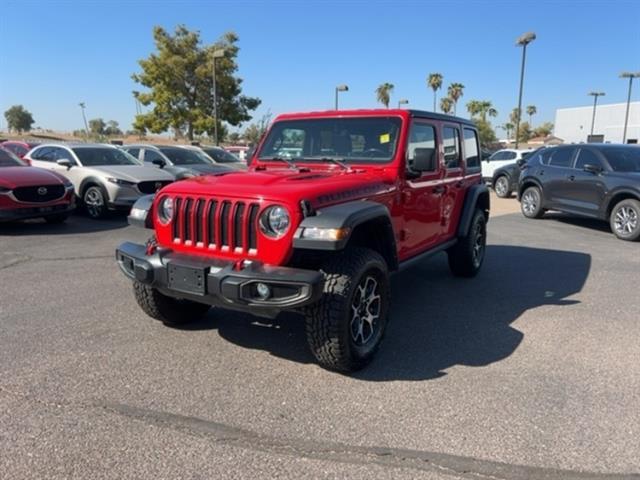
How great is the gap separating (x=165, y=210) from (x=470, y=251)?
3.75 m

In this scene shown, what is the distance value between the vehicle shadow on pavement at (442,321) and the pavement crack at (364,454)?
870 millimetres

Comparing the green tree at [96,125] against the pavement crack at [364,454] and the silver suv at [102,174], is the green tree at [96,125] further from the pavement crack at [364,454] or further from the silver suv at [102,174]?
the pavement crack at [364,454]

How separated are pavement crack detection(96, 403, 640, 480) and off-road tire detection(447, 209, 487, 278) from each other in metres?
3.60

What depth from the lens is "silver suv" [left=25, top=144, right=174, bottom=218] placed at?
10.0 meters

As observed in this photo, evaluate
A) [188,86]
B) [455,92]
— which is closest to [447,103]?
[455,92]

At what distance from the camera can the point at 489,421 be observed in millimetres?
3047

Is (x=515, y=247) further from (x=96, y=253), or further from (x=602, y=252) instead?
(x=96, y=253)

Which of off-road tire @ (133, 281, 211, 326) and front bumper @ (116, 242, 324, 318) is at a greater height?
front bumper @ (116, 242, 324, 318)

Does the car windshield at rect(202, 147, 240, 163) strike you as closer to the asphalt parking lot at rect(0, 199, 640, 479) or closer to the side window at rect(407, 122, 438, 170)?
the asphalt parking lot at rect(0, 199, 640, 479)

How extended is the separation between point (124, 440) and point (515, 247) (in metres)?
7.31

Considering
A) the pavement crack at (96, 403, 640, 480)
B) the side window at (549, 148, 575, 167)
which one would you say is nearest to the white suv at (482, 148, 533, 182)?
the side window at (549, 148, 575, 167)

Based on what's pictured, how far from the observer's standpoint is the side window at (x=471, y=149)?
6.07 metres

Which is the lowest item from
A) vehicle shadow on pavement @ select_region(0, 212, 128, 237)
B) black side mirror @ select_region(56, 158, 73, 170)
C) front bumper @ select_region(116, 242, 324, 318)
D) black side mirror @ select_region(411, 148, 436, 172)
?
vehicle shadow on pavement @ select_region(0, 212, 128, 237)

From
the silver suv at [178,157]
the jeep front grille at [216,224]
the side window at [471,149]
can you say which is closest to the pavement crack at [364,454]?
the jeep front grille at [216,224]
